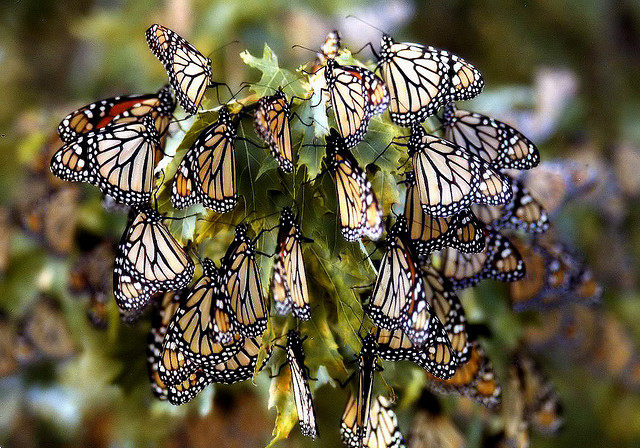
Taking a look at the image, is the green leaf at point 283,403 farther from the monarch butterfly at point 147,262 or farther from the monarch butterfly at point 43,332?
the monarch butterfly at point 43,332

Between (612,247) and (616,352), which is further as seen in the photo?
(612,247)

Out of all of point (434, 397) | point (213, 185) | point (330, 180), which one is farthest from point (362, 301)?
point (434, 397)

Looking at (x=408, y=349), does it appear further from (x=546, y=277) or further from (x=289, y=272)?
(x=546, y=277)

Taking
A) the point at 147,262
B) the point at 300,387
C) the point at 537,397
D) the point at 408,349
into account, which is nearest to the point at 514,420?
the point at 537,397

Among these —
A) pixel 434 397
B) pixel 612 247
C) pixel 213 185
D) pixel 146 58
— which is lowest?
pixel 434 397

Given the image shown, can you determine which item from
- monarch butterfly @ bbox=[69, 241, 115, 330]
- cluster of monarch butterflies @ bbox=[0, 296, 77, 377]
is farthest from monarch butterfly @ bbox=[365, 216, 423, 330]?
cluster of monarch butterflies @ bbox=[0, 296, 77, 377]

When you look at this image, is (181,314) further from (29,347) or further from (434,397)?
(29,347)
